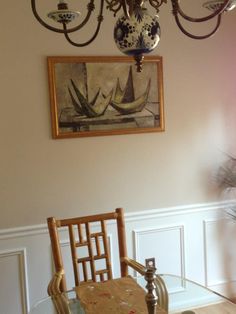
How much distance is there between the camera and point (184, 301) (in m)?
2.00

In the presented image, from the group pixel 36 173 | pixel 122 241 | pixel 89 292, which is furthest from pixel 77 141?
pixel 89 292

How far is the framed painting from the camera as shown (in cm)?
270

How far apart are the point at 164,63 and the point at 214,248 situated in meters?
1.56

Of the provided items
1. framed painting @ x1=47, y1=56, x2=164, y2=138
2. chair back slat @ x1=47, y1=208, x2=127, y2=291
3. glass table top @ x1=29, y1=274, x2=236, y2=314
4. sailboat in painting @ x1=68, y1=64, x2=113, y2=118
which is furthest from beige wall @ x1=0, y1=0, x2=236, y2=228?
glass table top @ x1=29, y1=274, x2=236, y2=314

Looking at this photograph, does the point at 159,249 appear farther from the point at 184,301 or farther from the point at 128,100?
the point at 128,100

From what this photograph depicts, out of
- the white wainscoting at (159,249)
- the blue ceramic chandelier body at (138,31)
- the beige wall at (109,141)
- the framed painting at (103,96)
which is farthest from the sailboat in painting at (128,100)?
the blue ceramic chandelier body at (138,31)

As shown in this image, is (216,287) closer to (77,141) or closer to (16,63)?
(77,141)

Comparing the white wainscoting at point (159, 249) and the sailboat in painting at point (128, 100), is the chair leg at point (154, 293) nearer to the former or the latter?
the white wainscoting at point (159, 249)

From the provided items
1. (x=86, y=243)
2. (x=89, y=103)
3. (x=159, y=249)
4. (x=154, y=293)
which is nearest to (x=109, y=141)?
(x=89, y=103)

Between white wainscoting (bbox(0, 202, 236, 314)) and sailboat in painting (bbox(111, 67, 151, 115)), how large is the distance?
31.0 inches

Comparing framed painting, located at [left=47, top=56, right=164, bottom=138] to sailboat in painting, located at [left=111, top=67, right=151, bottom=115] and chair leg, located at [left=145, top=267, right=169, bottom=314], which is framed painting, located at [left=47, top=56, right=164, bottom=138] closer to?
sailboat in painting, located at [left=111, top=67, right=151, bottom=115]

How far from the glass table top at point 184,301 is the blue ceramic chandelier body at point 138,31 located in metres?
1.23

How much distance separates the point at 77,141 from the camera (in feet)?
9.08

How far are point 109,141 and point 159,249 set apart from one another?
3.11ft
